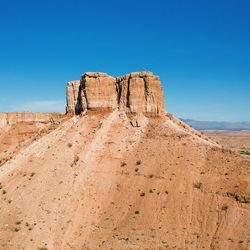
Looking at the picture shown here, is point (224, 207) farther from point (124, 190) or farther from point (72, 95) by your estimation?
point (72, 95)

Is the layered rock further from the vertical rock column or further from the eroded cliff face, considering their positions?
the vertical rock column

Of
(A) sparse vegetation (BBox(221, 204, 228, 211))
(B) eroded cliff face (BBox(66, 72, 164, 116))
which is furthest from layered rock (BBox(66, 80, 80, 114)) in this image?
(A) sparse vegetation (BBox(221, 204, 228, 211))

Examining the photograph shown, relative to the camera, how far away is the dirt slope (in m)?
29.1

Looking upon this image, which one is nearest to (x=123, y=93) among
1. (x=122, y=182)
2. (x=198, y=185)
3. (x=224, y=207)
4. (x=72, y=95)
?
(x=72, y=95)

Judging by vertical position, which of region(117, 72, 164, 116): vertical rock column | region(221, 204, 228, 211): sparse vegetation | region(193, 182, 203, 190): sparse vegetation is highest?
region(117, 72, 164, 116): vertical rock column

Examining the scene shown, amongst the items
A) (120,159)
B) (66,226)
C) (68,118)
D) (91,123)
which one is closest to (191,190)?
(120,159)

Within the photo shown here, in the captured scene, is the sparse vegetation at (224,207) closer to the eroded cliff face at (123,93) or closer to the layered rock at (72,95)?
the eroded cliff face at (123,93)

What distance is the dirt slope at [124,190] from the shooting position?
29.1 meters

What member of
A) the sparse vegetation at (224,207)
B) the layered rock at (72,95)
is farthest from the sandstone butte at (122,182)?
the layered rock at (72,95)

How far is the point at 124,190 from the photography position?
33.9m

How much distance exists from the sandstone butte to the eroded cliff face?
10 centimetres

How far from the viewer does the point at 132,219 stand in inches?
1215

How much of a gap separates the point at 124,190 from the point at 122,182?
1005 mm

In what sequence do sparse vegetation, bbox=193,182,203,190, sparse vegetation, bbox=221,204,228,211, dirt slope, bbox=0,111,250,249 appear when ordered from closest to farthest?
dirt slope, bbox=0,111,250,249
sparse vegetation, bbox=221,204,228,211
sparse vegetation, bbox=193,182,203,190
